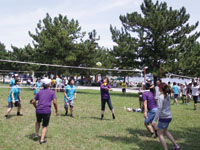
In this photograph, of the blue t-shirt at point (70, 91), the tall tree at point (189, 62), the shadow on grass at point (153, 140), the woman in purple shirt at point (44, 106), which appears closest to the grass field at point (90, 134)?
the shadow on grass at point (153, 140)

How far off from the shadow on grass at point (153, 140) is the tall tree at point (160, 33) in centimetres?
1598

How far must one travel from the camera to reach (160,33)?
79.3 ft

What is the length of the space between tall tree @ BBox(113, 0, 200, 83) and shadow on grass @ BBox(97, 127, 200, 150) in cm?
1598

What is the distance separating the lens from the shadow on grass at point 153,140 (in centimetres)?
644

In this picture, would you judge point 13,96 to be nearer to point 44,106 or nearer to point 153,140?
point 44,106

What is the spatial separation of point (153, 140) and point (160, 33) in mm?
19012

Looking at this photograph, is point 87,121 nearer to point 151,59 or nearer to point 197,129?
point 197,129

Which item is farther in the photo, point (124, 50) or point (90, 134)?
point (124, 50)

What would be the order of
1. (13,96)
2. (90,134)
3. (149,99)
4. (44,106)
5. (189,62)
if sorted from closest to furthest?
(44,106) → (149,99) → (90,134) → (13,96) → (189,62)

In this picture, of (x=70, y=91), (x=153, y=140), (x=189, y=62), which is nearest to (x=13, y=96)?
(x=70, y=91)

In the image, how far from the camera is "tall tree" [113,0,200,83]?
928 inches

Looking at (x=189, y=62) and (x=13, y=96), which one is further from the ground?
(x=189, y=62)

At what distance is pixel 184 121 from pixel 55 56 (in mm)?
21613

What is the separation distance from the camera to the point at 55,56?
29031 millimetres
